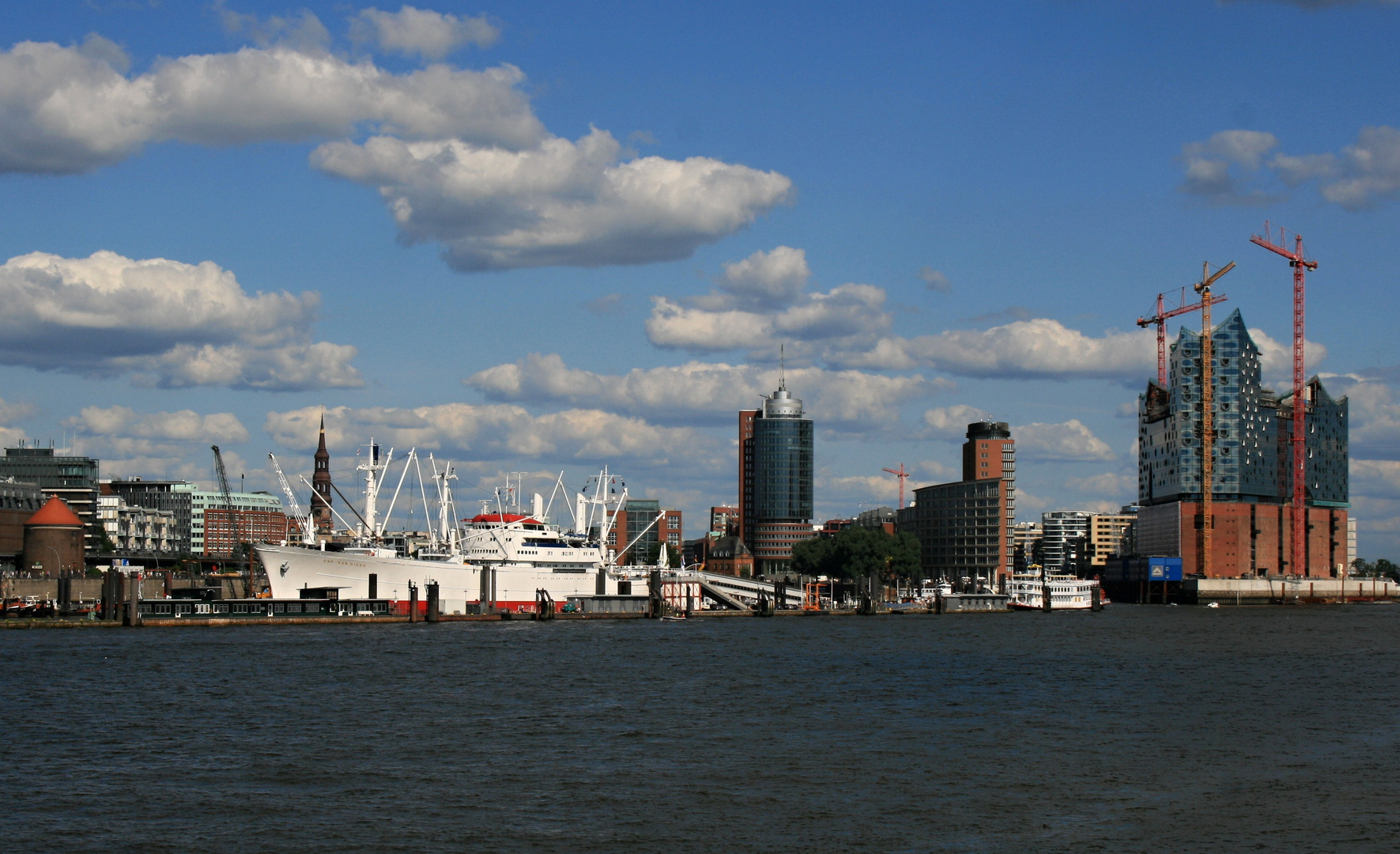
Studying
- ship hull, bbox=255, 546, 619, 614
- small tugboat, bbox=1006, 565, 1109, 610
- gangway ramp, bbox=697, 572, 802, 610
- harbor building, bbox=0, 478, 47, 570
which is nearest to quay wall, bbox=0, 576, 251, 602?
harbor building, bbox=0, 478, 47, 570

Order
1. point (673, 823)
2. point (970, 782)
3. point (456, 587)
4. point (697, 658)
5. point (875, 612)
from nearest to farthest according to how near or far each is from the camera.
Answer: point (673, 823) → point (970, 782) → point (697, 658) → point (456, 587) → point (875, 612)

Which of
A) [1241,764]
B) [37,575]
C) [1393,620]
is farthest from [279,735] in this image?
[1393,620]

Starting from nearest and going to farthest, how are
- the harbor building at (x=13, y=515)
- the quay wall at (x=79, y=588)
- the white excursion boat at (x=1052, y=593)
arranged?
the quay wall at (x=79, y=588) → the harbor building at (x=13, y=515) → the white excursion boat at (x=1052, y=593)

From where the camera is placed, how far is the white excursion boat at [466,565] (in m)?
126

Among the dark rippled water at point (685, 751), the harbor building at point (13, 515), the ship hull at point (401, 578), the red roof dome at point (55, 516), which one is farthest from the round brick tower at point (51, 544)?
the dark rippled water at point (685, 751)

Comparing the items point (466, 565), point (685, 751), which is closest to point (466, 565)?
point (466, 565)

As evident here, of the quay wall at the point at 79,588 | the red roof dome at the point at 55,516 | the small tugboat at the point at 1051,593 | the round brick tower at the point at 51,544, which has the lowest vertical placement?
the small tugboat at the point at 1051,593

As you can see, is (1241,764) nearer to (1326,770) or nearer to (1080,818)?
(1326,770)

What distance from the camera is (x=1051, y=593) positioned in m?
180

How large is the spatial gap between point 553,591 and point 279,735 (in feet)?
277

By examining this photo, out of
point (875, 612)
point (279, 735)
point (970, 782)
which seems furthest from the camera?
point (875, 612)

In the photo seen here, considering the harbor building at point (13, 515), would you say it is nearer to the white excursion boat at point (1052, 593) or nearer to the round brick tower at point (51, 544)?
the round brick tower at point (51, 544)

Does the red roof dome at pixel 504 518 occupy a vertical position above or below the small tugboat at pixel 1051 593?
above

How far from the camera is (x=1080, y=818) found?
3416cm
